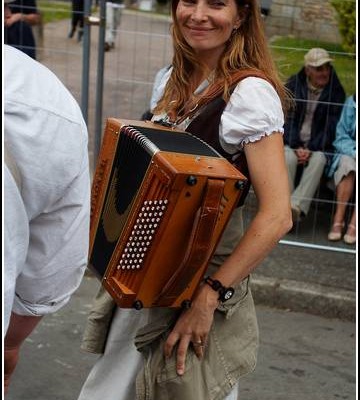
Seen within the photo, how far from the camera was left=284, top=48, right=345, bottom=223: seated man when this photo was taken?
5.88m

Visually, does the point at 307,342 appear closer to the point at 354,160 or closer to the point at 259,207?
the point at 354,160

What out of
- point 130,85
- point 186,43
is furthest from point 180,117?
point 130,85

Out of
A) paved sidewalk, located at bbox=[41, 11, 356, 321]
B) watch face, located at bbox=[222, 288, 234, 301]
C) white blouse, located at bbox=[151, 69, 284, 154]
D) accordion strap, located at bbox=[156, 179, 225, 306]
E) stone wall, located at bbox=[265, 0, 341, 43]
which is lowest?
paved sidewalk, located at bbox=[41, 11, 356, 321]

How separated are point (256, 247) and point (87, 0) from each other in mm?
3645

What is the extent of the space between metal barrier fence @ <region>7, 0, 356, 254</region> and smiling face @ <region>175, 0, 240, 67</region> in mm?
2350

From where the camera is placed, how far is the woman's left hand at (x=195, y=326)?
268 cm

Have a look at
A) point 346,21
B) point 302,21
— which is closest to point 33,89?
point 302,21

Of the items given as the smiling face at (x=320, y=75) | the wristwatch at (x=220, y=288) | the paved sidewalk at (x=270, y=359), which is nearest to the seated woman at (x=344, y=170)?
the smiling face at (x=320, y=75)

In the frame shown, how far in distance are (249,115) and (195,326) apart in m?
0.61

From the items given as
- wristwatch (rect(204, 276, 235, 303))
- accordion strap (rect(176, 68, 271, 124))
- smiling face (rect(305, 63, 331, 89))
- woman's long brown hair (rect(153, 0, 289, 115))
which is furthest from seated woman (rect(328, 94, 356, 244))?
wristwatch (rect(204, 276, 235, 303))

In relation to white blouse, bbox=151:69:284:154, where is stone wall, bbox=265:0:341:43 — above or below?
below

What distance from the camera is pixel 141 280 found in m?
2.59

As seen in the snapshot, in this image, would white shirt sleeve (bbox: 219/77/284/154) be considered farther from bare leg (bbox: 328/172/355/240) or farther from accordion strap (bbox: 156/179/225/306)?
bare leg (bbox: 328/172/355/240)

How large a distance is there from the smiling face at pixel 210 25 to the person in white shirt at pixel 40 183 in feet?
3.29
